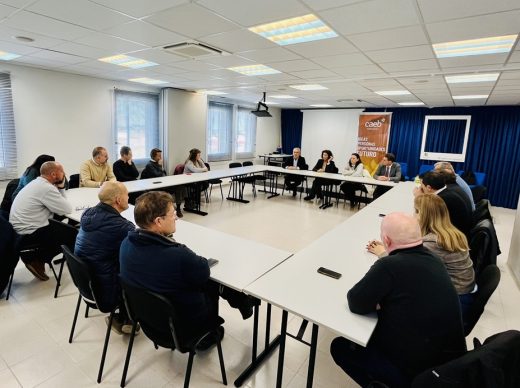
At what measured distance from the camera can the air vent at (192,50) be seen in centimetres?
331

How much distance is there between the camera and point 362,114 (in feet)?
31.9

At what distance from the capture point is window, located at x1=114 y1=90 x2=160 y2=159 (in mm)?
6383

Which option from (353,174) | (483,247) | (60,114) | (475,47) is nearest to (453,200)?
(483,247)

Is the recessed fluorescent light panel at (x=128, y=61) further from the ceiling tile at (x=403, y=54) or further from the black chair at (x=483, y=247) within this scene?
the black chair at (x=483, y=247)

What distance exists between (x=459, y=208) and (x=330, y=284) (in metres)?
1.72

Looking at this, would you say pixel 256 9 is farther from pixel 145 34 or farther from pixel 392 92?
pixel 392 92

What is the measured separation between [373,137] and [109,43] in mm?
8213

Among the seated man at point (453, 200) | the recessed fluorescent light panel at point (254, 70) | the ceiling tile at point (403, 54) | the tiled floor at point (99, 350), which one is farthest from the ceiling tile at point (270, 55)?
the tiled floor at point (99, 350)

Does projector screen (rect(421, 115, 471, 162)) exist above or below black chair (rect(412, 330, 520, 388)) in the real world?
above

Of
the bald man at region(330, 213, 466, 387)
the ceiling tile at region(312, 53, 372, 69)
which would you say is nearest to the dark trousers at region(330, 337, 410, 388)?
the bald man at region(330, 213, 466, 387)

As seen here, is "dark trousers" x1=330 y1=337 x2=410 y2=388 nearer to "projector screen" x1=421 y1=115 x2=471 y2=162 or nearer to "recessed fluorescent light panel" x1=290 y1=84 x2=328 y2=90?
"recessed fluorescent light panel" x1=290 y1=84 x2=328 y2=90

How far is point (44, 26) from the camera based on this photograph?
290 cm

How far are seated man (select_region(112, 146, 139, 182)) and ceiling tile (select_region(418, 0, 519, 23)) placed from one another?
4.72 metres

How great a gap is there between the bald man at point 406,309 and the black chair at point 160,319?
34.5 inches
